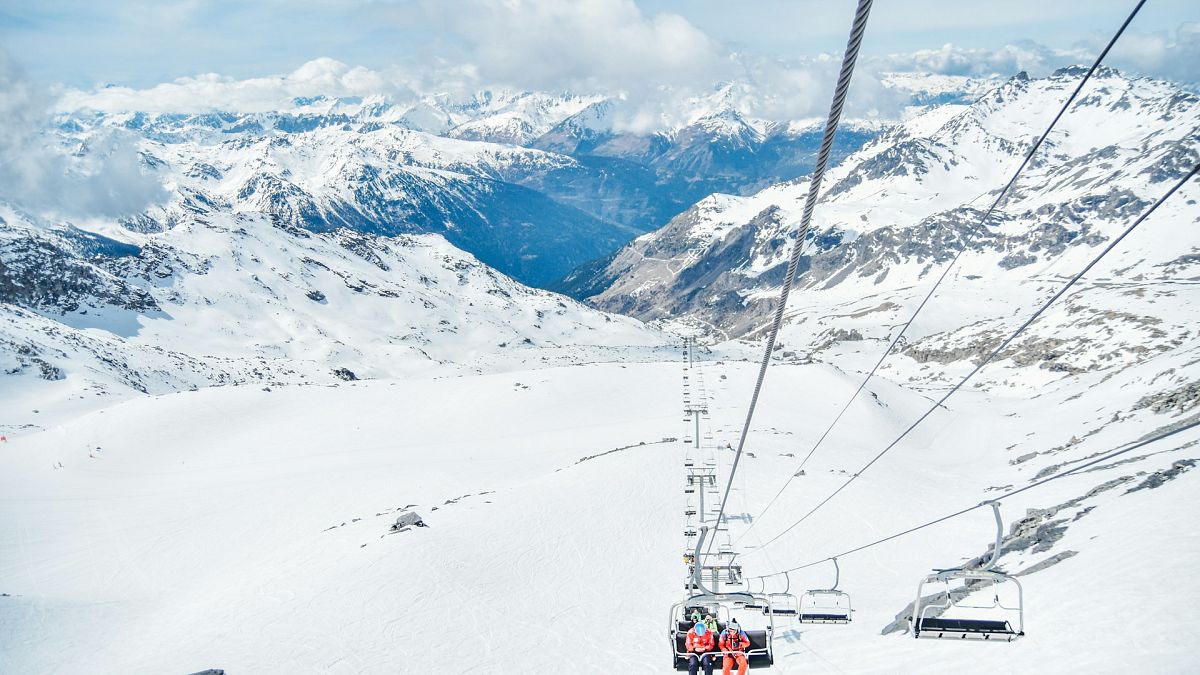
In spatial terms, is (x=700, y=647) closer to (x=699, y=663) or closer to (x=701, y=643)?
(x=701, y=643)

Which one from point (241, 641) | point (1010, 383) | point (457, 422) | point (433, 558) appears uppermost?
point (1010, 383)

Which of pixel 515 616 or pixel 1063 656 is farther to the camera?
pixel 515 616

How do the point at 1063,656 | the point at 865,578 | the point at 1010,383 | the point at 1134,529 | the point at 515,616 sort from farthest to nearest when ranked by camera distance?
1. the point at 1010,383
2. the point at 865,578
3. the point at 515,616
4. the point at 1134,529
5. the point at 1063,656

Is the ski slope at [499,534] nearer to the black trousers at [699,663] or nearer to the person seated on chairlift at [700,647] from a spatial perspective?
the black trousers at [699,663]

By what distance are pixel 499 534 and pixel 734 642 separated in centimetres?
2777

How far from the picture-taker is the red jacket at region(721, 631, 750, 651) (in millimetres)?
19578

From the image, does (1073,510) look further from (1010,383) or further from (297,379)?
(297,379)

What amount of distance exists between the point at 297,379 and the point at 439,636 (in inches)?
6288

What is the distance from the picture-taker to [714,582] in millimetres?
23797

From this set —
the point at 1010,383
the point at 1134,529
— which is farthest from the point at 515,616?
the point at 1010,383

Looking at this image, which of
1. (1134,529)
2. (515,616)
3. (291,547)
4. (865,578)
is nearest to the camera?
(1134,529)

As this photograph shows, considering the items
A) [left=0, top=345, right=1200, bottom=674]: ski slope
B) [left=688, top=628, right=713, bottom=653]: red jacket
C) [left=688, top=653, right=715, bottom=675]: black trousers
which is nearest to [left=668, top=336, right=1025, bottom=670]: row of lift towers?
[left=688, top=653, right=715, bottom=675]: black trousers

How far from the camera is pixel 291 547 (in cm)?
4872

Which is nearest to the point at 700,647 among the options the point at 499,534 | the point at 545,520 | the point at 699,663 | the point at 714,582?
the point at 699,663
